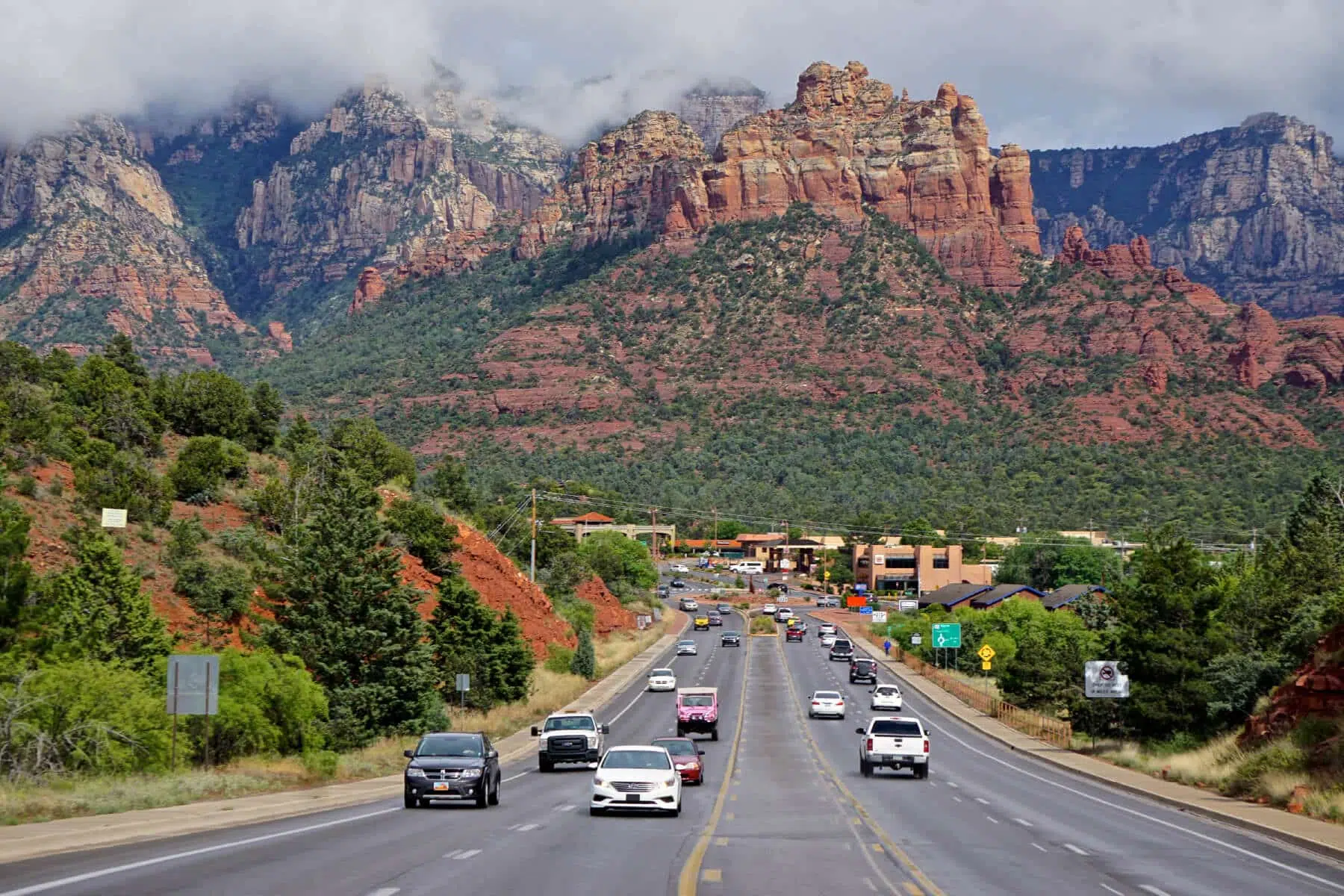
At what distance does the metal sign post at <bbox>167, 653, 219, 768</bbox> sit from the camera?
2778 centimetres

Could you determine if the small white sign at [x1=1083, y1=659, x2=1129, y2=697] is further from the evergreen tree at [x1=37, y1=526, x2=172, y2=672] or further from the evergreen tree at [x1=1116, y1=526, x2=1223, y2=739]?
the evergreen tree at [x1=37, y1=526, x2=172, y2=672]

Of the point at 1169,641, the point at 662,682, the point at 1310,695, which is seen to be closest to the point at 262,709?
the point at 1310,695

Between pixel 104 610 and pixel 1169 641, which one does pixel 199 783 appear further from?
pixel 1169 641

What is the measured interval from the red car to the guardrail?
2190 cm

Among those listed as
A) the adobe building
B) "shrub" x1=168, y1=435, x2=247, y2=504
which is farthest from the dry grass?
the adobe building

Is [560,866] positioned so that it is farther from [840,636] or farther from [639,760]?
[840,636]

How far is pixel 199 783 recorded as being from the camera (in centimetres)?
2848

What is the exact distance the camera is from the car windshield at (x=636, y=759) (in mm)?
28203

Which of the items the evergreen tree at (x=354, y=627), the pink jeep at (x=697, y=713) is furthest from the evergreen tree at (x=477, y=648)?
the pink jeep at (x=697, y=713)

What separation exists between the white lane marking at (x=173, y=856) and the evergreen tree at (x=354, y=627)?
18845 mm

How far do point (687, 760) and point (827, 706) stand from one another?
27265mm

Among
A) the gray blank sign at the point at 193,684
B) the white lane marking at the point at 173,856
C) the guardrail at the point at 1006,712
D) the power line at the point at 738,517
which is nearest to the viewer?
the white lane marking at the point at 173,856

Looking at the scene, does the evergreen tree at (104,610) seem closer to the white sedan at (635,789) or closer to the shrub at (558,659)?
the white sedan at (635,789)

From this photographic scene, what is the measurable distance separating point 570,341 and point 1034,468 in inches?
2442
